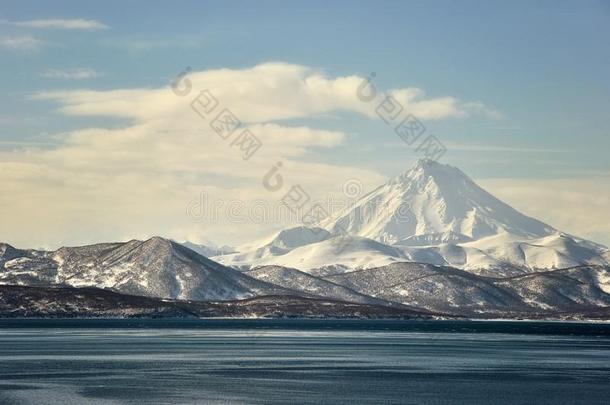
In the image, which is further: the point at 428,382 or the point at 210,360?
the point at 210,360

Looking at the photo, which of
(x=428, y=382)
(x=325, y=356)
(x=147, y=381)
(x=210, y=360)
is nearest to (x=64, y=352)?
(x=210, y=360)

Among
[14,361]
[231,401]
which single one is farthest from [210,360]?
[231,401]

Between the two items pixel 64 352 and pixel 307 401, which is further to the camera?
pixel 64 352

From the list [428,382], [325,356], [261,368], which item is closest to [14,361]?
[261,368]

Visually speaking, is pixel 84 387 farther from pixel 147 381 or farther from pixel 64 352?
pixel 64 352

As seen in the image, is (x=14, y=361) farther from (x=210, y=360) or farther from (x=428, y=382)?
(x=428, y=382)

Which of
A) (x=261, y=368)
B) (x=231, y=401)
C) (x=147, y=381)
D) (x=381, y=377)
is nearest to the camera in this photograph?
(x=231, y=401)

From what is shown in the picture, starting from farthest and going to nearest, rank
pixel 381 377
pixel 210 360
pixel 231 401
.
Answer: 1. pixel 210 360
2. pixel 381 377
3. pixel 231 401

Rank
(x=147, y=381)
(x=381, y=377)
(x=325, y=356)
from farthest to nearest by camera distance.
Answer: (x=325, y=356), (x=381, y=377), (x=147, y=381)

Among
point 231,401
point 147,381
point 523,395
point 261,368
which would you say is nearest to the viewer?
point 231,401
